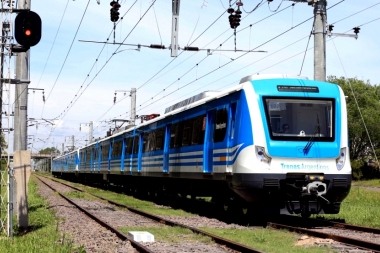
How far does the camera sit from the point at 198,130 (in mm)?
16406

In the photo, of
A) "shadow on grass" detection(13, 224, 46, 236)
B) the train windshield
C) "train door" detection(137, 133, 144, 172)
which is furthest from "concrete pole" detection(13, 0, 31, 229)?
"train door" detection(137, 133, 144, 172)

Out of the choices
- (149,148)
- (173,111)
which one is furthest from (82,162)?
(173,111)

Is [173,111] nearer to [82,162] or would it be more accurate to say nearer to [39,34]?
[39,34]

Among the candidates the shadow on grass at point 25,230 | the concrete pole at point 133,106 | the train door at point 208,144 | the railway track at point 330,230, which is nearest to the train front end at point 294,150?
the railway track at point 330,230

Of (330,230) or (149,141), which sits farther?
(149,141)

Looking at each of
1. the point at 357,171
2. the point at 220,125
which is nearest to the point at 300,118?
the point at 220,125

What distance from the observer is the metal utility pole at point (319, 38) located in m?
18.5

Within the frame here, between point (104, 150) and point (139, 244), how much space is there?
2787 cm

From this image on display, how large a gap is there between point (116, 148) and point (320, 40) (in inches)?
653

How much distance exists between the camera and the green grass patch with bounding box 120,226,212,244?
1118 cm

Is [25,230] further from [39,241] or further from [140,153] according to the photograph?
[140,153]

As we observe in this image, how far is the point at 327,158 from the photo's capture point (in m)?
13.1

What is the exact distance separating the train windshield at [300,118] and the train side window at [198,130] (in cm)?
315

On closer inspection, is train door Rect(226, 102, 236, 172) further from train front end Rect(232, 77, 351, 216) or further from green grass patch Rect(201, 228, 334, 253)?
green grass patch Rect(201, 228, 334, 253)
